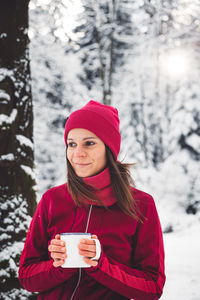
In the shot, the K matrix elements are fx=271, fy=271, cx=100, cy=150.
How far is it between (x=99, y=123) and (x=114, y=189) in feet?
1.54

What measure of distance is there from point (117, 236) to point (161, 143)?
10991 mm

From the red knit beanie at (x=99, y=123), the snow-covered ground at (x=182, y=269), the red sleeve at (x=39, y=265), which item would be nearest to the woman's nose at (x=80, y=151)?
the red knit beanie at (x=99, y=123)

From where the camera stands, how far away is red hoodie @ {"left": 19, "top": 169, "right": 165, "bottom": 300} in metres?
1.64

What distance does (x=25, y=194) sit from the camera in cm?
299

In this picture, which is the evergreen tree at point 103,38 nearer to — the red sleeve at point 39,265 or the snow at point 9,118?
the snow at point 9,118

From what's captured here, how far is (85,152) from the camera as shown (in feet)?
5.88

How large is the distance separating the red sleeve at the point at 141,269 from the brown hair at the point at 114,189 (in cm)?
11

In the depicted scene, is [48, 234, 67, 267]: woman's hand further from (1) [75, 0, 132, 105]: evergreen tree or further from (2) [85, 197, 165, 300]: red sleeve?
(1) [75, 0, 132, 105]: evergreen tree

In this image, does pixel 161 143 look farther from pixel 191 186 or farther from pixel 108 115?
pixel 108 115

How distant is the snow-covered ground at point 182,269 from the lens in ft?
10.3

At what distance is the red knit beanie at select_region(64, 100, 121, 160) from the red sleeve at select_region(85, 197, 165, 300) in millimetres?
520

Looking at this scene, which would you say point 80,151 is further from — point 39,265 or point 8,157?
point 8,157

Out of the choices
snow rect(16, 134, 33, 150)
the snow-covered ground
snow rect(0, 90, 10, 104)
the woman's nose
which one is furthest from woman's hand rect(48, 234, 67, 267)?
the snow-covered ground

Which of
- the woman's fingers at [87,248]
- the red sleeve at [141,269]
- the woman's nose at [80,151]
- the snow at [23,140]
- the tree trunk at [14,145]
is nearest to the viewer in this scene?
the woman's fingers at [87,248]
